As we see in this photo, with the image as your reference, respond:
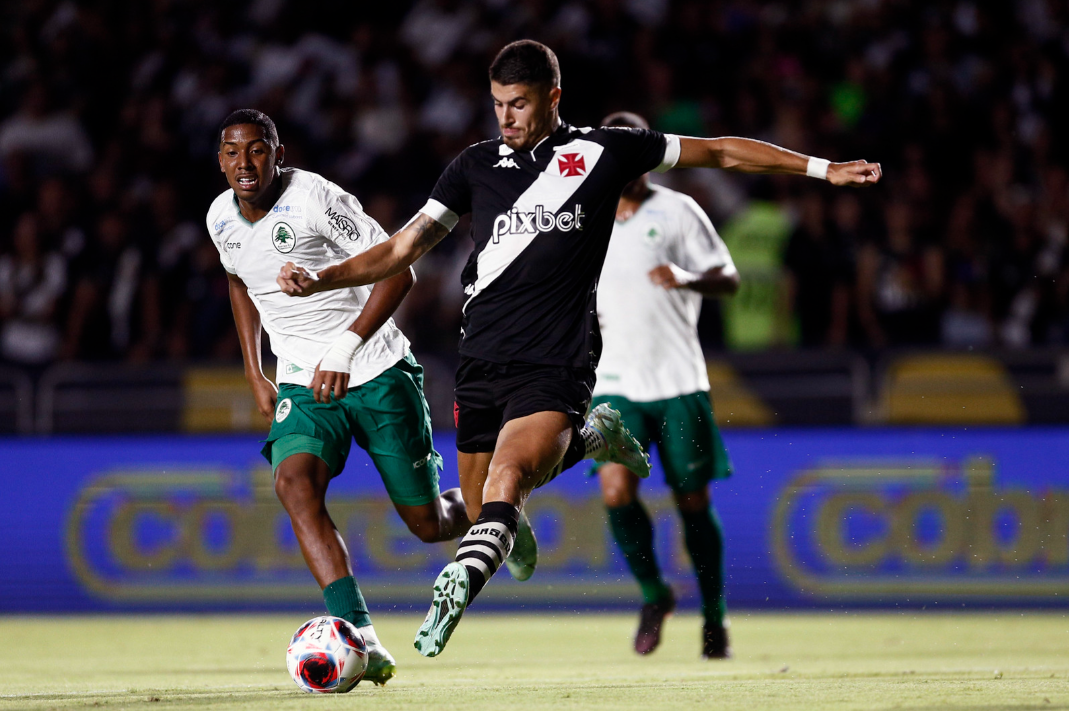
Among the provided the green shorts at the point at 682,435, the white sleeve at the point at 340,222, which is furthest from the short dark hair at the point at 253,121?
the green shorts at the point at 682,435

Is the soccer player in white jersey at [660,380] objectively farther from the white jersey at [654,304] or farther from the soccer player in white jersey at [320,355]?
the soccer player in white jersey at [320,355]

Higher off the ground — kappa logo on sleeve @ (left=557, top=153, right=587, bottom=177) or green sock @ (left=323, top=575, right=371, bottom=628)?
kappa logo on sleeve @ (left=557, top=153, right=587, bottom=177)

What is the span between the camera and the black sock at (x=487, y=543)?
213 inches

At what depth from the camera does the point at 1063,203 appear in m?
12.4

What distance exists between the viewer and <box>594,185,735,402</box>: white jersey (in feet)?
27.6

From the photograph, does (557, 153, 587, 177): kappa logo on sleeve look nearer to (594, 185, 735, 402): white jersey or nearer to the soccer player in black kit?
the soccer player in black kit

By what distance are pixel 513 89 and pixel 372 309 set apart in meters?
1.16

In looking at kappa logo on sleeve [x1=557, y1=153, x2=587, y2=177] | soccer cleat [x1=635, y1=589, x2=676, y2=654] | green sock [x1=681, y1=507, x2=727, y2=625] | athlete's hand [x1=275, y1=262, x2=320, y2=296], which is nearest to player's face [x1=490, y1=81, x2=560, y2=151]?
kappa logo on sleeve [x1=557, y1=153, x2=587, y2=177]

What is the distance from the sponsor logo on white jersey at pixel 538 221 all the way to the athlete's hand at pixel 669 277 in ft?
5.84

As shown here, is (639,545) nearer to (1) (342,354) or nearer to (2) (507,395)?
(2) (507,395)

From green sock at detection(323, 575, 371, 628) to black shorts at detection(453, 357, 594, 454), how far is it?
2.63ft

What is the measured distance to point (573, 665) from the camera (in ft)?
24.8

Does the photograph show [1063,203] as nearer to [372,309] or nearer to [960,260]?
[960,260]

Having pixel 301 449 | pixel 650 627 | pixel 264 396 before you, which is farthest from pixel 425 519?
pixel 650 627
